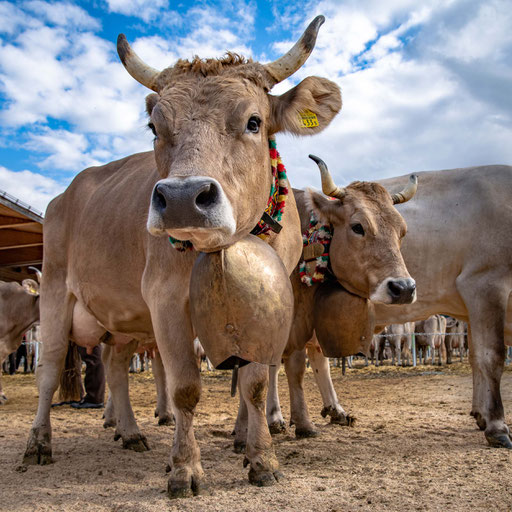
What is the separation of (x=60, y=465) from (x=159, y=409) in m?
2.21

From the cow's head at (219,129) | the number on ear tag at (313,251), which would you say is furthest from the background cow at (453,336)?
the cow's head at (219,129)

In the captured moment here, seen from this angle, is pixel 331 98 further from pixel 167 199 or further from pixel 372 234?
pixel 167 199

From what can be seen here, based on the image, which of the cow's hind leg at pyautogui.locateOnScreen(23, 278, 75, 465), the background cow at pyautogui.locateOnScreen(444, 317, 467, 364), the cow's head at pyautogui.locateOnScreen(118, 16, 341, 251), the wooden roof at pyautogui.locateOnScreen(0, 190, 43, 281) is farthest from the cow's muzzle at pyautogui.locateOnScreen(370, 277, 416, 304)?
the background cow at pyautogui.locateOnScreen(444, 317, 467, 364)

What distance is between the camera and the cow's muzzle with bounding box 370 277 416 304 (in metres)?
4.13

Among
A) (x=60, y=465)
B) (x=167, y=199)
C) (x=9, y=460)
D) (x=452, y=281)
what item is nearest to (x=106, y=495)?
(x=60, y=465)

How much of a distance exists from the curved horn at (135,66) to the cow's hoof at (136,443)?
115 inches

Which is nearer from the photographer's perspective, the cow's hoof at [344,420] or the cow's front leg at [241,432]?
the cow's front leg at [241,432]

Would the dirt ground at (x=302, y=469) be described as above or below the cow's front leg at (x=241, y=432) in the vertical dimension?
below

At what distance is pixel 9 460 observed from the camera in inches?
164

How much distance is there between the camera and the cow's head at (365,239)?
4.27 metres

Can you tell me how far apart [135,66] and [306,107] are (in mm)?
1139

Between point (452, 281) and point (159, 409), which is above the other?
point (452, 281)

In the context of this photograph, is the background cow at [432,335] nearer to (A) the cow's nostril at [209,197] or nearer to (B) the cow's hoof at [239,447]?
(B) the cow's hoof at [239,447]

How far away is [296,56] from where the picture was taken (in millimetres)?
3211
